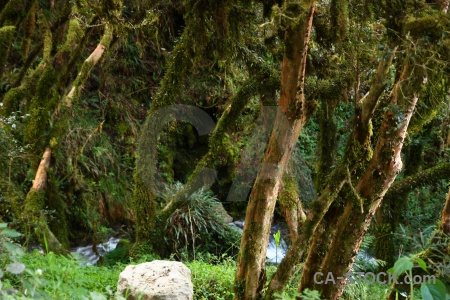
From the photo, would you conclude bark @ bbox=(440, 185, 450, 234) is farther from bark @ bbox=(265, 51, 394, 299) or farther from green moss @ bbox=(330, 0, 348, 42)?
green moss @ bbox=(330, 0, 348, 42)

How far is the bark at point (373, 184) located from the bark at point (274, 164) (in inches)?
27.0

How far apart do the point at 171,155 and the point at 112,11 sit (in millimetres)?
6047

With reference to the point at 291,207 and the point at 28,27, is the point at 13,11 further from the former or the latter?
the point at 291,207

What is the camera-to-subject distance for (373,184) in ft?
12.2

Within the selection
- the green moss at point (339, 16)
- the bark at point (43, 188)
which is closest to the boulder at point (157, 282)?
the bark at point (43, 188)

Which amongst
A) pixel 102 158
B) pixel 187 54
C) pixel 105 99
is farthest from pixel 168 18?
pixel 187 54

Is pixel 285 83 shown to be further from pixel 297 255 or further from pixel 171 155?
pixel 171 155

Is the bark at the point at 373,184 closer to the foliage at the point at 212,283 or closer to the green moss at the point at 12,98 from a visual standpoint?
the foliage at the point at 212,283

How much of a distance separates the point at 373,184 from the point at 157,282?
6.20ft

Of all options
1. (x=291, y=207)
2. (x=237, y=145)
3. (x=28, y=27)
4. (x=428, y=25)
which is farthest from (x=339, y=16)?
(x=237, y=145)

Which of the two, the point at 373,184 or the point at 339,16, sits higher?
the point at 339,16

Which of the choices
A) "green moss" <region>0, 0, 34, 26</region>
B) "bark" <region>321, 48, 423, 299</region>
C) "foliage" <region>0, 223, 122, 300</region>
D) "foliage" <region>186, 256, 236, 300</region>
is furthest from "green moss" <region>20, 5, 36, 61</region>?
"bark" <region>321, 48, 423, 299</region>

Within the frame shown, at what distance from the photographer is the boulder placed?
13.4 feet

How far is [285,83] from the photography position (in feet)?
14.4
